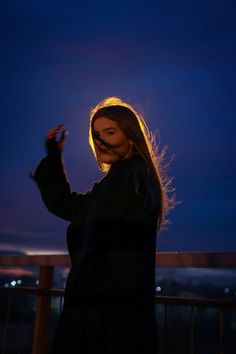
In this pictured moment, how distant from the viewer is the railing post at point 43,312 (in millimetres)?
3404

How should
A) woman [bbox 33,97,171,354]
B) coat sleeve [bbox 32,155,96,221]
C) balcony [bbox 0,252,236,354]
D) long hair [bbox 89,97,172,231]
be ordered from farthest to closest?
balcony [bbox 0,252,236,354], coat sleeve [bbox 32,155,96,221], long hair [bbox 89,97,172,231], woman [bbox 33,97,171,354]

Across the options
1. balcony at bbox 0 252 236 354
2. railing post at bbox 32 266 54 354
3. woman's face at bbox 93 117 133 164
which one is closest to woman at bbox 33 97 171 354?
woman's face at bbox 93 117 133 164

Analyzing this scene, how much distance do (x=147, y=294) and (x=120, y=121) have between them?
813mm

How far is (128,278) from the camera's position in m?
1.68

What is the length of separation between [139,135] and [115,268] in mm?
700

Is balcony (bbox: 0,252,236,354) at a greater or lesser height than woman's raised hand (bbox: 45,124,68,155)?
lesser

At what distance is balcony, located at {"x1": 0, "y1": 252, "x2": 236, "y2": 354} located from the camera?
7.73 feet

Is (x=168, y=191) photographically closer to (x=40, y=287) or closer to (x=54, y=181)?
(x=54, y=181)

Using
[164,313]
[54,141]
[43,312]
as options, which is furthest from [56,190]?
[43,312]

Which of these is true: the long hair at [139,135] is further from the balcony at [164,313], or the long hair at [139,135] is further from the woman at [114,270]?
the balcony at [164,313]

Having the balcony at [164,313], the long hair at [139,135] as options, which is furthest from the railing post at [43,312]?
the long hair at [139,135]

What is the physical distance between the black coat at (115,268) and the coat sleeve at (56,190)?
382 mm

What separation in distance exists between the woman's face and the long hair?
0.08ft

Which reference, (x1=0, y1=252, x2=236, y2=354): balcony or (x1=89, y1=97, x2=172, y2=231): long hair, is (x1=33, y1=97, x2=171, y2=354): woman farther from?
(x1=0, y1=252, x2=236, y2=354): balcony
